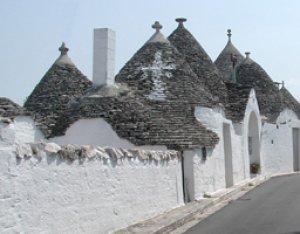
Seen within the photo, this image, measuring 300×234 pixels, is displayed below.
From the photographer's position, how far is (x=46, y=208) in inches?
312

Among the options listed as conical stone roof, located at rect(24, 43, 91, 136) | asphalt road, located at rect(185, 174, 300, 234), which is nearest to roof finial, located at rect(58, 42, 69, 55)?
conical stone roof, located at rect(24, 43, 91, 136)

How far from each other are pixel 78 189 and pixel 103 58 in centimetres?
1058

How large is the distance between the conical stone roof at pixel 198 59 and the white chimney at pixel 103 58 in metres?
6.92

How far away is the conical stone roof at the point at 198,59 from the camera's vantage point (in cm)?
2534

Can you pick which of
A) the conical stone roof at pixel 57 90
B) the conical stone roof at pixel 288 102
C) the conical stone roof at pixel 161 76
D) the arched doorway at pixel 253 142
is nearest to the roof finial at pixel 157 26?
the conical stone roof at pixel 161 76

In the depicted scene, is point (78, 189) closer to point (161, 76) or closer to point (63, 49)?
point (161, 76)

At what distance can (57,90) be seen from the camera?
2323 centimetres

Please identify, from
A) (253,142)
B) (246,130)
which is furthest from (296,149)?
(246,130)

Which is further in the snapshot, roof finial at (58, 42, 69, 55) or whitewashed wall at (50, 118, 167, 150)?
roof finial at (58, 42, 69, 55)

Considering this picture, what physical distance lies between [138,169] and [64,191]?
11.9ft

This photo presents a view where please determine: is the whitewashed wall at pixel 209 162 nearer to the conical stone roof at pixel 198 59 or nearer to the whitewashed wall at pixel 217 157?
the whitewashed wall at pixel 217 157

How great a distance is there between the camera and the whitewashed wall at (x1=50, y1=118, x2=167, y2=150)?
54.7ft

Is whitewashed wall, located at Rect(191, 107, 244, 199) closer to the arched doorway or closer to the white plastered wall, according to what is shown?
the white plastered wall

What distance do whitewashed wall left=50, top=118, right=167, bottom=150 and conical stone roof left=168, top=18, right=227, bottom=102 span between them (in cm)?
887
